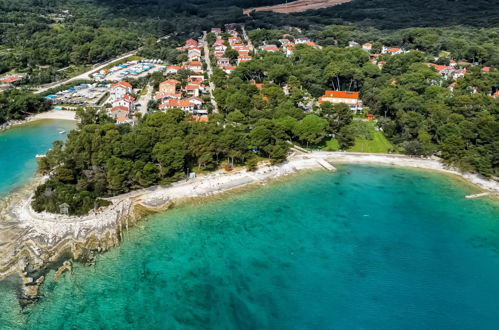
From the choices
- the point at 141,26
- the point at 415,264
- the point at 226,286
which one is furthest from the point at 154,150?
the point at 141,26

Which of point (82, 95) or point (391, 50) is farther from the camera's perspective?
point (391, 50)

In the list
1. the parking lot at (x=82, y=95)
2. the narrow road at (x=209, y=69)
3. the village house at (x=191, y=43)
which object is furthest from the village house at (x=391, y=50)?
the parking lot at (x=82, y=95)

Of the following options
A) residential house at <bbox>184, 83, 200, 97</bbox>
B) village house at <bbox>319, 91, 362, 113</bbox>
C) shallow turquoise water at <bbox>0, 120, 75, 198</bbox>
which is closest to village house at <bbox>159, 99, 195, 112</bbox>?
residential house at <bbox>184, 83, 200, 97</bbox>

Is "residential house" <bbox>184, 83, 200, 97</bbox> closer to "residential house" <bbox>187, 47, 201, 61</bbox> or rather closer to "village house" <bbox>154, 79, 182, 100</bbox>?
"village house" <bbox>154, 79, 182, 100</bbox>

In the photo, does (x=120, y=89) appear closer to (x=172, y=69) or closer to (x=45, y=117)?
(x=45, y=117)

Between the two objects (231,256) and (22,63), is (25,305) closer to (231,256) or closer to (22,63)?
(231,256)

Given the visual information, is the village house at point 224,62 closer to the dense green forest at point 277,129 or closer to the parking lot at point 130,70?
the dense green forest at point 277,129

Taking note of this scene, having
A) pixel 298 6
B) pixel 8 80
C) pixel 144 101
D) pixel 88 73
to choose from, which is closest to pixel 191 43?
pixel 88 73
